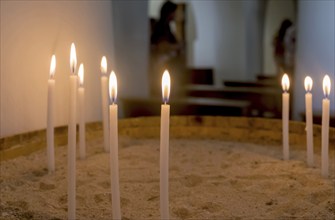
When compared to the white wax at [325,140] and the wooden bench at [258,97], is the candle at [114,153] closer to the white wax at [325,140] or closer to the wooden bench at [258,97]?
the white wax at [325,140]

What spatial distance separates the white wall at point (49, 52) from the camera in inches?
71.0

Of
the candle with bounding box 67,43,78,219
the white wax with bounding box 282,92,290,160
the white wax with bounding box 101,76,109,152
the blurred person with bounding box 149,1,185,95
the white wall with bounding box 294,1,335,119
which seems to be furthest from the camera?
the blurred person with bounding box 149,1,185,95

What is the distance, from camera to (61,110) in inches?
82.0

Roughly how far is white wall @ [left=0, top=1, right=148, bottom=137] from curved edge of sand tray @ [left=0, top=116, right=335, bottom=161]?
0.16 metres

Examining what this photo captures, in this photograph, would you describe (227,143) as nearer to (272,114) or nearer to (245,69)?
(272,114)

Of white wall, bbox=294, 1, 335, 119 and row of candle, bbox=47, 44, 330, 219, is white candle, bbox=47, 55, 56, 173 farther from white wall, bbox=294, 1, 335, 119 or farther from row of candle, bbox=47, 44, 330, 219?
white wall, bbox=294, 1, 335, 119

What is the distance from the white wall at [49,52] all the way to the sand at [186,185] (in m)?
0.25

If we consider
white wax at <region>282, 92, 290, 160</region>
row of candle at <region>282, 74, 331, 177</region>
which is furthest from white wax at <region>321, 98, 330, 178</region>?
white wax at <region>282, 92, 290, 160</region>

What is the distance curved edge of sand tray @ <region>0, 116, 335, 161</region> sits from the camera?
1.86 meters

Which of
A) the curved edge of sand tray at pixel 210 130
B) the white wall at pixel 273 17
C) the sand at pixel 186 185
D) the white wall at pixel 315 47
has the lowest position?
the sand at pixel 186 185

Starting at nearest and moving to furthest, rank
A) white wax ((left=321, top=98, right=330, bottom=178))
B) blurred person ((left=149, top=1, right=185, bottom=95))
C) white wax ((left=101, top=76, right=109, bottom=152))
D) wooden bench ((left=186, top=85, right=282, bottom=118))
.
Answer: white wax ((left=321, top=98, right=330, bottom=178)) < white wax ((left=101, top=76, right=109, bottom=152)) < wooden bench ((left=186, top=85, right=282, bottom=118)) < blurred person ((left=149, top=1, right=185, bottom=95))

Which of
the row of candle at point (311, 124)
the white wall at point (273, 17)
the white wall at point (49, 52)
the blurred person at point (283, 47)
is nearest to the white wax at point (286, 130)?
the row of candle at point (311, 124)

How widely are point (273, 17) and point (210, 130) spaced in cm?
268

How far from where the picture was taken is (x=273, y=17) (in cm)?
439
